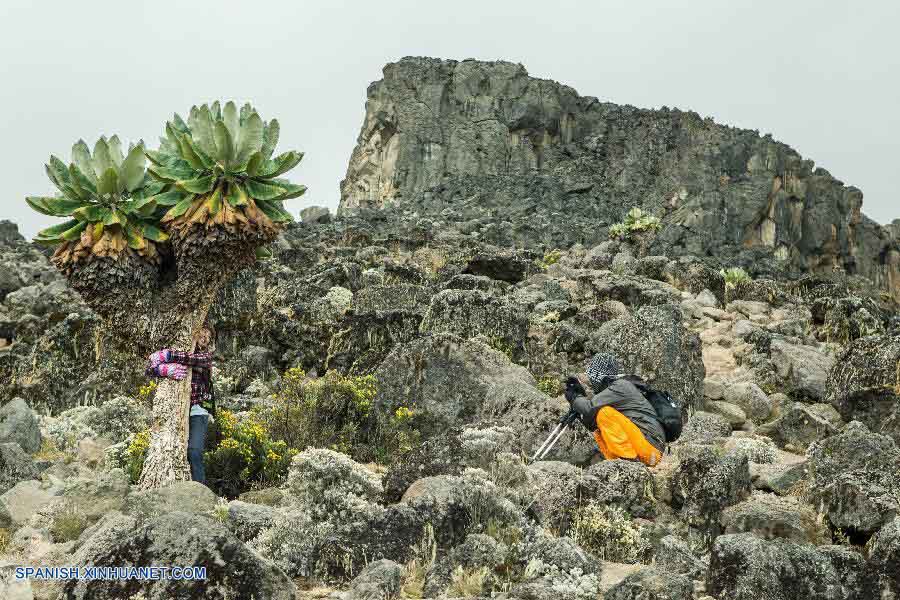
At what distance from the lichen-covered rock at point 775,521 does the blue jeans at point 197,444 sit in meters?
4.87

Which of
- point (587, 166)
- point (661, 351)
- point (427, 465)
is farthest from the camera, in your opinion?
point (587, 166)

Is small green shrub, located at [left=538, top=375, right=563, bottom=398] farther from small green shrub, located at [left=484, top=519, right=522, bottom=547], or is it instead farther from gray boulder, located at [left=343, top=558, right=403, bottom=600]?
gray boulder, located at [left=343, top=558, right=403, bottom=600]

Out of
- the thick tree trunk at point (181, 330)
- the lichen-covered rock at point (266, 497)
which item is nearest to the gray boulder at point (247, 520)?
the lichen-covered rock at point (266, 497)

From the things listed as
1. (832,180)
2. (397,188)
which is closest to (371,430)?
(397,188)

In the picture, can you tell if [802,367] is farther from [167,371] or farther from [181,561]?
[181,561]

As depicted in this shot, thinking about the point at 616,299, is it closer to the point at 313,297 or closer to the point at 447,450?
the point at 313,297

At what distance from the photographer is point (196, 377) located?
9164 mm

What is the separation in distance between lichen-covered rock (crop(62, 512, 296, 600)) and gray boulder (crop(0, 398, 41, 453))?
551 cm

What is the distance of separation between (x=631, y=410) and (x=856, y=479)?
2.39 m

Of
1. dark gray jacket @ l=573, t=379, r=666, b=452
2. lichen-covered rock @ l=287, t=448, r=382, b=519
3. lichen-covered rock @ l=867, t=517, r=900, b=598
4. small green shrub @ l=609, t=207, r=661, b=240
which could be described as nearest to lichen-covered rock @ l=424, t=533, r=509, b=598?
lichen-covered rock @ l=287, t=448, r=382, b=519

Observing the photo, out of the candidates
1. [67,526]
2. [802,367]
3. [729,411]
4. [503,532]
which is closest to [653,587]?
[503,532]

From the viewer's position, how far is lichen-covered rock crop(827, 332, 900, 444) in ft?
36.2

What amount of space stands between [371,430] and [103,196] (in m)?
3.78

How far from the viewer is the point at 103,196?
9031 millimetres
